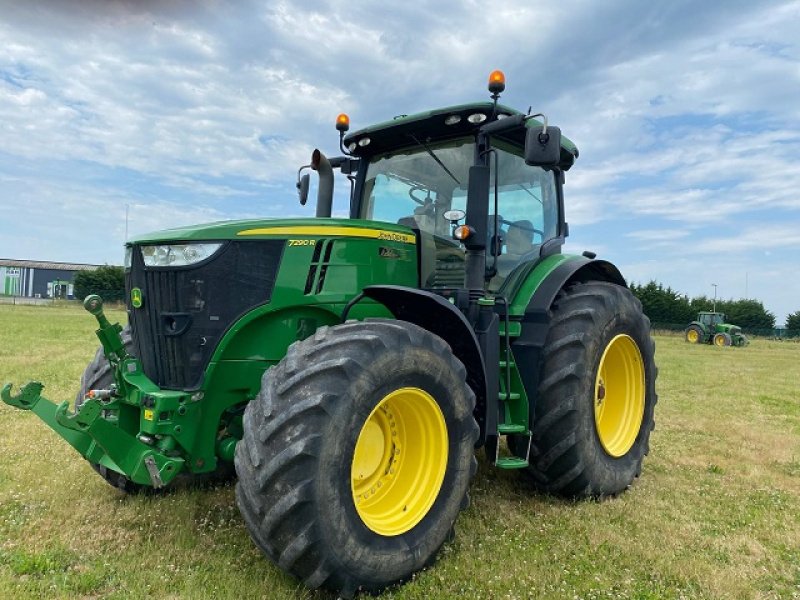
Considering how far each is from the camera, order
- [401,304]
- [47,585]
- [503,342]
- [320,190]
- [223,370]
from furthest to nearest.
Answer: [320,190] < [503,342] < [401,304] < [223,370] < [47,585]

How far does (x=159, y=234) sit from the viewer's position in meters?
3.62

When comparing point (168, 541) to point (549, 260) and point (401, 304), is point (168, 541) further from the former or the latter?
→ point (549, 260)

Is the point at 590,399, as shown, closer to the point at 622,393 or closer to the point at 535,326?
the point at 535,326

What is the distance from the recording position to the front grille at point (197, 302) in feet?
→ 11.2

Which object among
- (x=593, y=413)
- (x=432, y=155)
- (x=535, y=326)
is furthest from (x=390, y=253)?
(x=593, y=413)

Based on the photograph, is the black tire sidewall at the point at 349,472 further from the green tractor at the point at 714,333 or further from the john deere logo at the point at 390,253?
the green tractor at the point at 714,333

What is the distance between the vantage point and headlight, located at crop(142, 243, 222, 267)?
343cm

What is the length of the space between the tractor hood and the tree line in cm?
4472

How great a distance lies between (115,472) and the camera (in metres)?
3.98

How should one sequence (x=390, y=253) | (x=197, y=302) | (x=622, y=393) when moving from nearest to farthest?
1. (x=197, y=302)
2. (x=390, y=253)
3. (x=622, y=393)

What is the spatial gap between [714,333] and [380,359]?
35150 mm

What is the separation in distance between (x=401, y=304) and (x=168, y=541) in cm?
192

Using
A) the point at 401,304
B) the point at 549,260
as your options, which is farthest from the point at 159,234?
the point at 549,260

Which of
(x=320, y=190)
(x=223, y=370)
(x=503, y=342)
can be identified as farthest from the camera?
(x=320, y=190)
